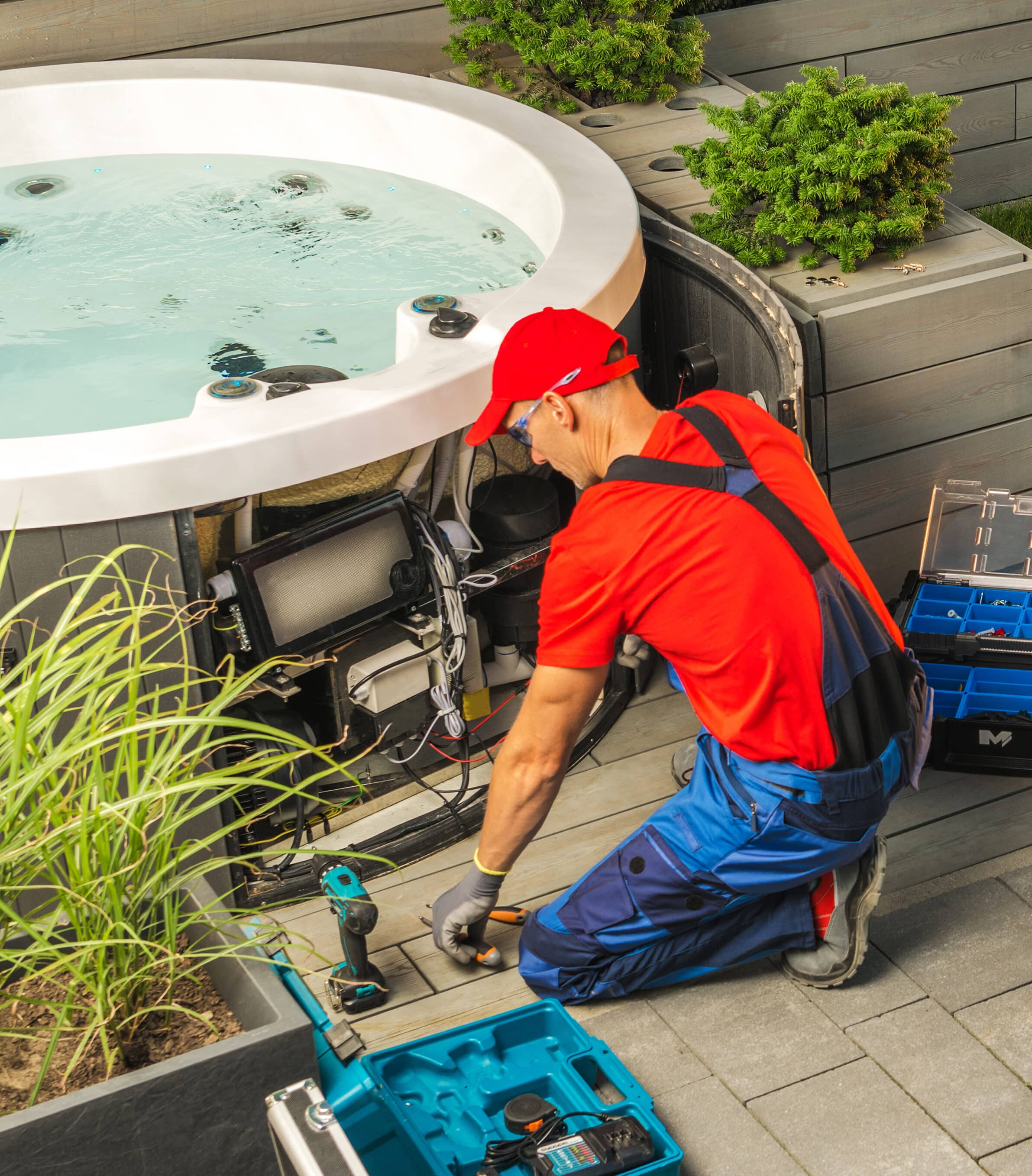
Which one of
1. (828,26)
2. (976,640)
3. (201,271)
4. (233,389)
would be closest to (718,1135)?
(976,640)

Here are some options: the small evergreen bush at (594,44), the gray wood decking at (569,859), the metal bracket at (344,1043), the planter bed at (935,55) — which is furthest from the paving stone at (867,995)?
the planter bed at (935,55)

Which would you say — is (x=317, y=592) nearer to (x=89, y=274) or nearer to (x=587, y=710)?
(x=587, y=710)

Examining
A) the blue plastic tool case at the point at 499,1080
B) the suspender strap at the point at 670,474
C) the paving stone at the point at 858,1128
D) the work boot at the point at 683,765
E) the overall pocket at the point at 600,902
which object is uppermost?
the suspender strap at the point at 670,474

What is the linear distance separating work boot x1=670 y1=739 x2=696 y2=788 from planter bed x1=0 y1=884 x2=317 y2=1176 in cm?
131

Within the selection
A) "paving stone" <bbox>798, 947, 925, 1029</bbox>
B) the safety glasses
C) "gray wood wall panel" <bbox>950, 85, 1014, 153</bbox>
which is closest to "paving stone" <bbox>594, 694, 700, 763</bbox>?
"paving stone" <bbox>798, 947, 925, 1029</bbox>

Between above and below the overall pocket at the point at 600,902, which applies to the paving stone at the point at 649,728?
below

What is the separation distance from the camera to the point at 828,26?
3.87 meters

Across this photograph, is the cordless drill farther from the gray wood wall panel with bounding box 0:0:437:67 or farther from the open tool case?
the gray wood wall panel with bounding box 0:0:437:67

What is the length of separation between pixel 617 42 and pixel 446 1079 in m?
2.42

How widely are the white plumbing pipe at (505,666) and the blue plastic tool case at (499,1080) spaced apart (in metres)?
0.77

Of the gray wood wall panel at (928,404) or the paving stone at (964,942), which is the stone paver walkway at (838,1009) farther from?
the gray wood wall panel at (928,404)

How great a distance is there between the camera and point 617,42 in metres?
3.14

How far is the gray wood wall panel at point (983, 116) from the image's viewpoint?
13.5 feet

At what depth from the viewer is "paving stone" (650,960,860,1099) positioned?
5.85ft
